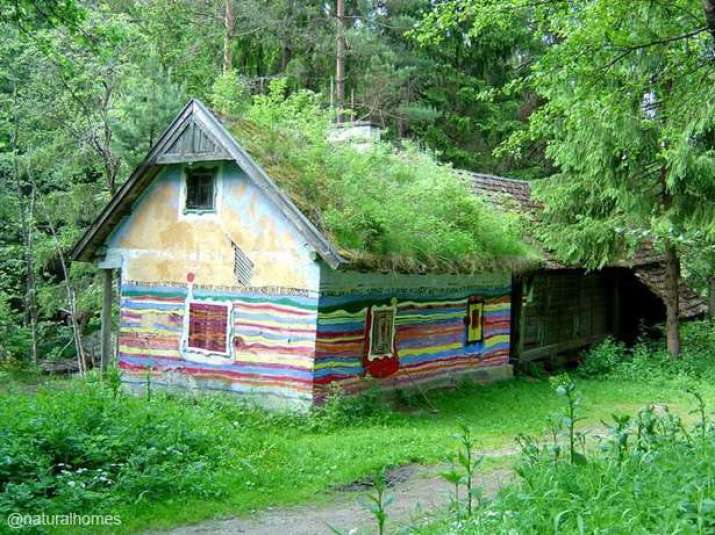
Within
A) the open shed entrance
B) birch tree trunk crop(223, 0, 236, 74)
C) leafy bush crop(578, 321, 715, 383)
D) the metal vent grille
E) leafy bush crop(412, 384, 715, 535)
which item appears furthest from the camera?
birch tree trunk crop(223, 0, 236, 74)

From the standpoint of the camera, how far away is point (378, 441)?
9805 mm

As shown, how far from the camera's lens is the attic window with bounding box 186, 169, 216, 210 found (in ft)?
41.8

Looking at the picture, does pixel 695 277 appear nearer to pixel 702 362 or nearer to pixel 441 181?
pixel 702 362

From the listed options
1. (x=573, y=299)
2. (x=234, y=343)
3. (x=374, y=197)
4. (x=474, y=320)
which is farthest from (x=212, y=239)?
(x=573, y=299)

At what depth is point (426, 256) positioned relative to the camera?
12156mm

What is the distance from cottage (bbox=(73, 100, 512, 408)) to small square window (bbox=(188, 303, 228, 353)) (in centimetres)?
2

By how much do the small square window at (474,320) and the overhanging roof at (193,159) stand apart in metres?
4.79

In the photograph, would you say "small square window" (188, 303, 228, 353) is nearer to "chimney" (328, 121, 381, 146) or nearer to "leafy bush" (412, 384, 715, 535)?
"chimney" (328, 121, 381, 146)

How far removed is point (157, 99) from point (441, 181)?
701 cm

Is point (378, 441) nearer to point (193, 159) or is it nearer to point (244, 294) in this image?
point (244, 294)

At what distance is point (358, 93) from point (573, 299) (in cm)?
935

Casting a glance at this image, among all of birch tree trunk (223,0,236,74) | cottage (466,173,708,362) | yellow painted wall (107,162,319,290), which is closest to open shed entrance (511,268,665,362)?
cottage (466,173,708,362)

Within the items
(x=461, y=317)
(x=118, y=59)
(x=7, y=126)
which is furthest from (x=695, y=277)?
(x=7, y=126)

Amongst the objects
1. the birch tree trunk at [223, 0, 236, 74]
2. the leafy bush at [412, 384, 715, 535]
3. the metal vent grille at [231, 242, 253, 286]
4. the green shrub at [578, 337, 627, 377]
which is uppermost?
the birch tree trunk at [223, 0, 236, 74]
